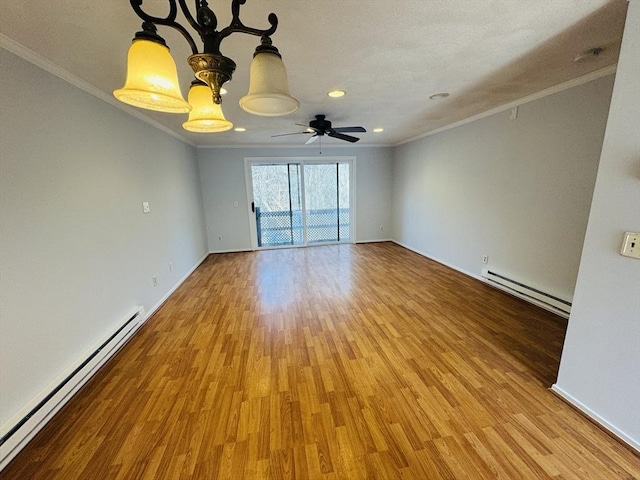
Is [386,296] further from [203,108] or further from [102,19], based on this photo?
[102,19]

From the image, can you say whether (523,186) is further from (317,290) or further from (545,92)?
(317,290)

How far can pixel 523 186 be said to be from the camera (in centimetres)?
292

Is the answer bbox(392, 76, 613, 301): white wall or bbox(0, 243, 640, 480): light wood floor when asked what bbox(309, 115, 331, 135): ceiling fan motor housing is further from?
bbox(0, 243, 640, 480): light wood floor

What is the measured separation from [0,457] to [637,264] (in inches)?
131

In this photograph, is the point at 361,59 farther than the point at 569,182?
No

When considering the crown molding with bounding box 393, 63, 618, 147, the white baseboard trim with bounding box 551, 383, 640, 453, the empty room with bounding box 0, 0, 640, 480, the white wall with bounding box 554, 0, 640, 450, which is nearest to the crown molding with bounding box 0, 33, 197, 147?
the empty room with bounding box 0, 0, 640, 480

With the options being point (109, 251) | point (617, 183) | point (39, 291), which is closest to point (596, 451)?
point (617, 183)

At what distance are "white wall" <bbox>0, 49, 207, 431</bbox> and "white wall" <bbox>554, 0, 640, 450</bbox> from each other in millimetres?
3245

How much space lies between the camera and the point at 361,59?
71.5 inches

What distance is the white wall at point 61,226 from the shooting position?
1.44 meters

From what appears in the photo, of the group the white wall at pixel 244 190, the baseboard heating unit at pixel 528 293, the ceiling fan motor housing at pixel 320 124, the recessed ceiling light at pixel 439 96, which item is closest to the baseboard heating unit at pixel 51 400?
the ceiling fan motor housing at pixel 320 124

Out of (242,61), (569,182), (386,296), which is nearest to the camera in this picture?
(242,61)

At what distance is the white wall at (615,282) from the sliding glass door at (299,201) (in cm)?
468

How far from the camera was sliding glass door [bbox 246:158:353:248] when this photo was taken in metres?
5.62
